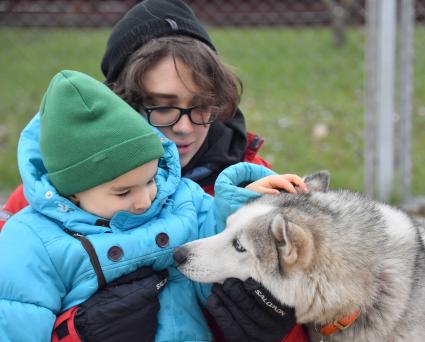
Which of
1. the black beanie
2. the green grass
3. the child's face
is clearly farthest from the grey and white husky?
the green grass

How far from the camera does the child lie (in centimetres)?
186

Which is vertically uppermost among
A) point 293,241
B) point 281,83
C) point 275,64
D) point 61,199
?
point 61,199

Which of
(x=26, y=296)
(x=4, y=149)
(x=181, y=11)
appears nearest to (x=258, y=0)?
(x=4, y=149)

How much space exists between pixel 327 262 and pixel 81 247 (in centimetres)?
85

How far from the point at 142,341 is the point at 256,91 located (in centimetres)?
484

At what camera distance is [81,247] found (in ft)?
6.29

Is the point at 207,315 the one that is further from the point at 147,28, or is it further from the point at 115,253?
the point at 147,28

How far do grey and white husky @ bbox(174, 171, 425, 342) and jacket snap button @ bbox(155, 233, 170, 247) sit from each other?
0.20ft

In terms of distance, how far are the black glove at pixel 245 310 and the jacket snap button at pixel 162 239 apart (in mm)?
241

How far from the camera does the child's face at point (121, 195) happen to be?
2010 mm

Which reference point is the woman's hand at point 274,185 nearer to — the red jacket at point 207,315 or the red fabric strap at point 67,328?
the red jacket at point 207,315

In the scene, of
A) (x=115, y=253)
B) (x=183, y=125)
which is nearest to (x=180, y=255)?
(x=115, y=253)

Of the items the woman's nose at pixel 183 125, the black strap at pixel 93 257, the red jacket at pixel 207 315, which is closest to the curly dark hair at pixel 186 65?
the woman's nose at pixel 183 125

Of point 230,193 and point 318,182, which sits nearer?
point 230,193
